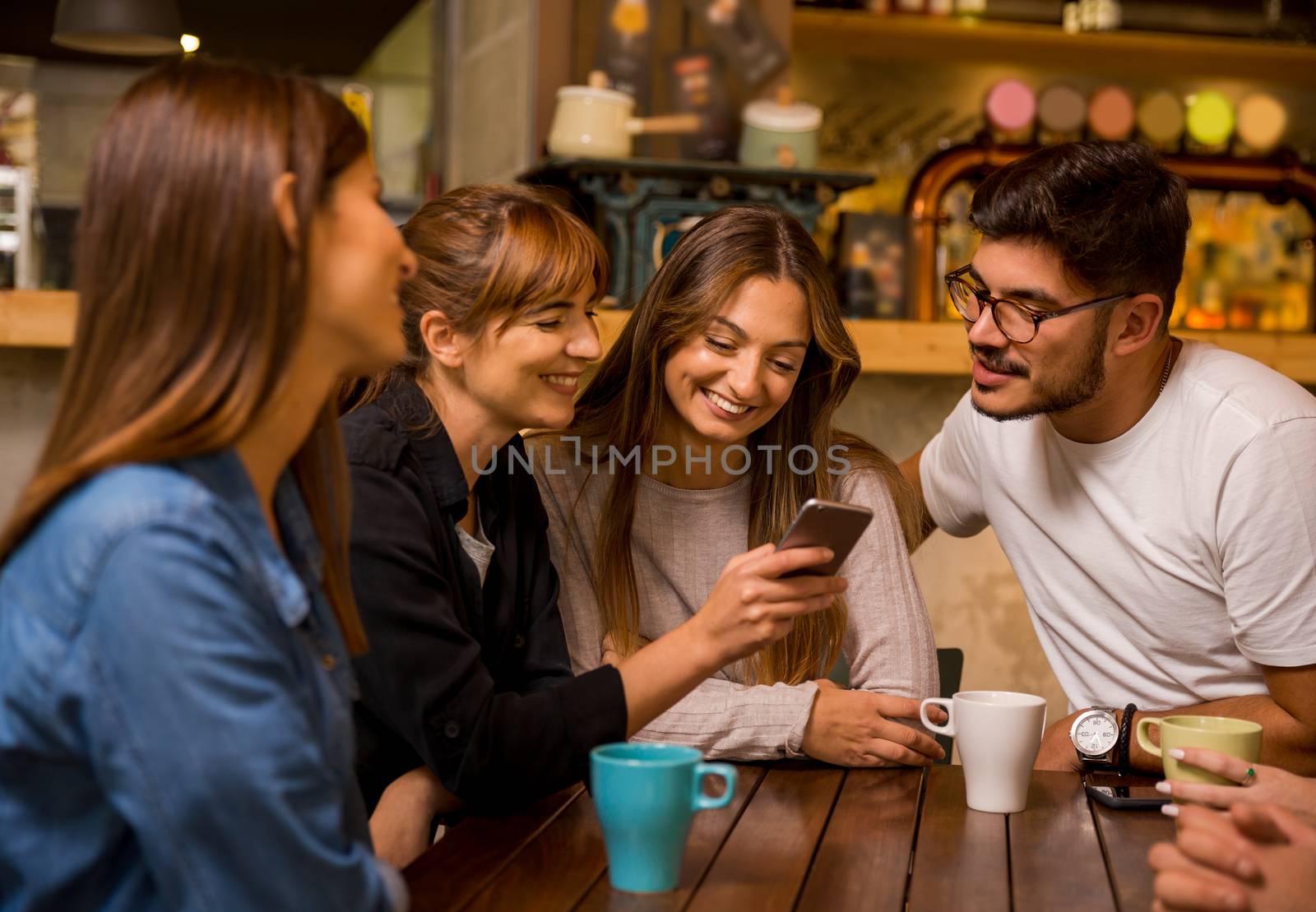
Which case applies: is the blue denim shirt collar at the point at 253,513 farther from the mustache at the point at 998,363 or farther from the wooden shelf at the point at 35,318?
the wooden shelf at the point at 35,318

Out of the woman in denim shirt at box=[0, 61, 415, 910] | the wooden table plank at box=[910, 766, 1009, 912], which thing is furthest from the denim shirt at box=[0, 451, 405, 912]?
the wooden table plank at box=[910, 766, 1009, 912]

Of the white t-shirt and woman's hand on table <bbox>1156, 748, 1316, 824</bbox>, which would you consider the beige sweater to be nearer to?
the white t-shirt

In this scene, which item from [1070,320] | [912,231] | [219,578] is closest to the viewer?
[219,578]

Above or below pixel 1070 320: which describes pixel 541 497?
below

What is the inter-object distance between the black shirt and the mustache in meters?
0.64

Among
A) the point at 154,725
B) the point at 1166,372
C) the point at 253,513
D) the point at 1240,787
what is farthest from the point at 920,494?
the point at 154,725

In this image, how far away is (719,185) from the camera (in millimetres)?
2902

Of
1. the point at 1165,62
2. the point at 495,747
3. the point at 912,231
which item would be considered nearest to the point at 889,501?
the point at 495,747

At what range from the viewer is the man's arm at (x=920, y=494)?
2139 millimetres

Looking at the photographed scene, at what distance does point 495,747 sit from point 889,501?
0.82 meters

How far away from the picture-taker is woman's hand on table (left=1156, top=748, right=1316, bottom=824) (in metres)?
1.15

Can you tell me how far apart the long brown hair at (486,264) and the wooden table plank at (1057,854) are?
721mm

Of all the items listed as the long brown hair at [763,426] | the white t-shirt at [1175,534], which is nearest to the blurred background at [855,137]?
A: the long brown hair at [763,426]

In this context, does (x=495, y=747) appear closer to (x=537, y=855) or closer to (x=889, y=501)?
(x=537, y=855)
